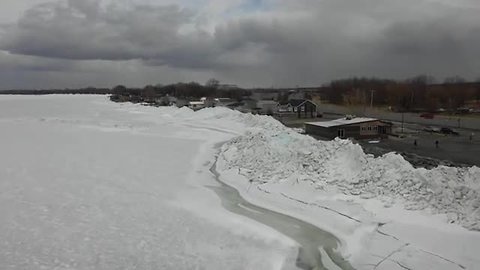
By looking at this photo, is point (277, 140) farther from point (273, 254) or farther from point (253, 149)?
point (273, 254)

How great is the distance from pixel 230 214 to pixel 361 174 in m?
5.22

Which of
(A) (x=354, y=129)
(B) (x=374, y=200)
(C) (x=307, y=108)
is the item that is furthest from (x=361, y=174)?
(C) (x=307, y=108)

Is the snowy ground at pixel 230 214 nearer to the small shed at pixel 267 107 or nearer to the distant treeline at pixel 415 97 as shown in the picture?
the small shed at pixel 267 107

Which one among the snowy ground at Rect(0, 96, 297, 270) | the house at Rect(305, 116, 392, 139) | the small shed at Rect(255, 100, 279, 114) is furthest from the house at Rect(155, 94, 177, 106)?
the snowy ground at Rect(0, 96, 297, 270)

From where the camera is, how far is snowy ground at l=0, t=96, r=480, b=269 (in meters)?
9.84

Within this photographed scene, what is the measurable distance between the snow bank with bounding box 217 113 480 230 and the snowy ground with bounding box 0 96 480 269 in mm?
47

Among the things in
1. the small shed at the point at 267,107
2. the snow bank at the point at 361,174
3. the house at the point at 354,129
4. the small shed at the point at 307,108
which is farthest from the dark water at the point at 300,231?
the small shed at the point at 267,107

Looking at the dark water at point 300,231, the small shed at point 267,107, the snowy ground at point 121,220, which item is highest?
the small shed at point 267,107

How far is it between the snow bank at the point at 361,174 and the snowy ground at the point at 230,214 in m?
0.05

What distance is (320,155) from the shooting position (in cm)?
1908

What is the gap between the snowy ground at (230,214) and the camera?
984 centimetres

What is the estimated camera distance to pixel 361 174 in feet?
51.4

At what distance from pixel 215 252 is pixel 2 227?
234 inches

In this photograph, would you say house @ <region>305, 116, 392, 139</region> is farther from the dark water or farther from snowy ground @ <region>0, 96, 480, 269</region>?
the dark water
